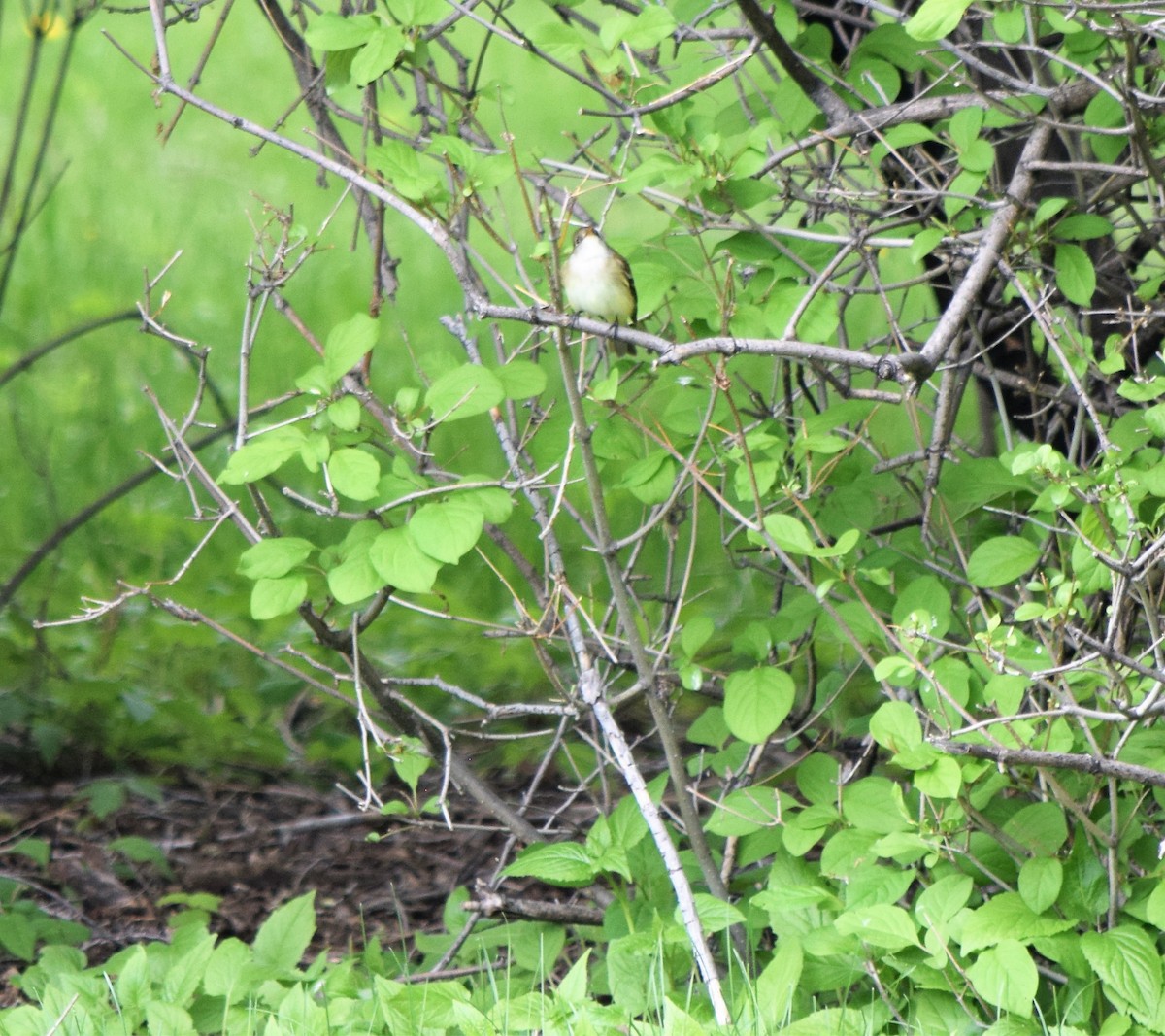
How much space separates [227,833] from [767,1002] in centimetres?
230

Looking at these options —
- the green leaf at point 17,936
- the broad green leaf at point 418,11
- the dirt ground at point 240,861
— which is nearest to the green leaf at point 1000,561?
the broad green leaf at point 418,11

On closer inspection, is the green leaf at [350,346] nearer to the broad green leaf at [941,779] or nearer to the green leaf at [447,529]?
the green leaf at [447,529]

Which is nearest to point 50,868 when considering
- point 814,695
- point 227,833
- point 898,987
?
point 227,833

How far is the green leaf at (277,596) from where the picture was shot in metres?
2.26

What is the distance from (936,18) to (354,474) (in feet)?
3.51

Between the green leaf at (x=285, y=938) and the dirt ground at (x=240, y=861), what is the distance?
0.63 m

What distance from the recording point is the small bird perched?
2975 mm

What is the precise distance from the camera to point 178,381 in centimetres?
504

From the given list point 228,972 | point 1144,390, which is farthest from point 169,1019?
point 1144,390

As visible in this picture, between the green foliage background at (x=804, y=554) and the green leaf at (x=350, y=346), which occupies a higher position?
the green leaf at (x=350, y=346)

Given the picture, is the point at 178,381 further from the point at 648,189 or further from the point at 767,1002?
the point at 767,1002

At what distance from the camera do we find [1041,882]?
224 cm

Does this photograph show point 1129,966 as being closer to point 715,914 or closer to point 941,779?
point 941,779

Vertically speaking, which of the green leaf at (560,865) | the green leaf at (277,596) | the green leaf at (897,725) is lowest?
the green leaf at (560,865)
